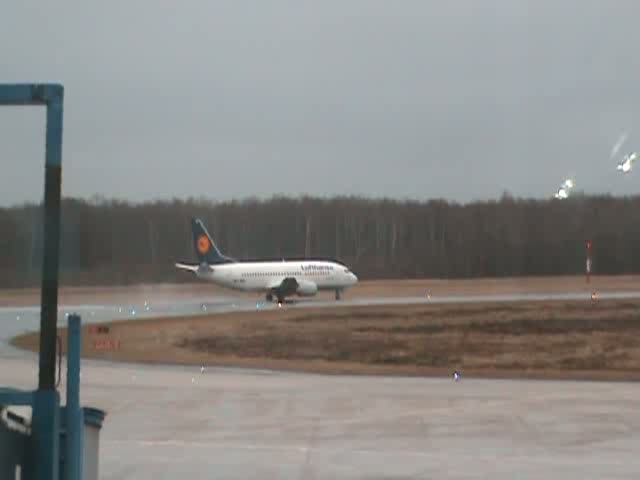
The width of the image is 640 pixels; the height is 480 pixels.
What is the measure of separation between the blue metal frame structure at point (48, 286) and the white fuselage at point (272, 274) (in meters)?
59.0

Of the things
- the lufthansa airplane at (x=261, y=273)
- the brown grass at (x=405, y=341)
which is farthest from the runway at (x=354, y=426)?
the lufthansa airplane at (x=261, y=273)

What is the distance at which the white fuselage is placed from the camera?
210 feet

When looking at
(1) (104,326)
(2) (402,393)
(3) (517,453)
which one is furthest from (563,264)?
(3) (517,453)

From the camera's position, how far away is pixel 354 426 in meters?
14.0

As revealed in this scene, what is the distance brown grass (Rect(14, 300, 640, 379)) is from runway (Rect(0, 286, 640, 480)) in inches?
153

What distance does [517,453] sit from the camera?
11.6 metres

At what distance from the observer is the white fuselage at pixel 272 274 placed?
210 ft

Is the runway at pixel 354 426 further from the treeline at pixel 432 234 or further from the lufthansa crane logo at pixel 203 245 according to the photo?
the treeline at pixel 432 234

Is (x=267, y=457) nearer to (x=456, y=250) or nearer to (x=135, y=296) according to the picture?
(x=135, y=296)

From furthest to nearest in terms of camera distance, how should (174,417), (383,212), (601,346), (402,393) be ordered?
(383,212), (601,346), (402,393), (174,417)

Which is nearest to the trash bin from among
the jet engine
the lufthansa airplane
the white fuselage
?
the jet engine

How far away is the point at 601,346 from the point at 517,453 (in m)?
19.9

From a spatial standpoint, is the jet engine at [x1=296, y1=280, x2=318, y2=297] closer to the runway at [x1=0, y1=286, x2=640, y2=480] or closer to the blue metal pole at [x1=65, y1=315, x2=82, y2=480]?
the runway at [x1=0, y1=286, x2=640, y2=480]

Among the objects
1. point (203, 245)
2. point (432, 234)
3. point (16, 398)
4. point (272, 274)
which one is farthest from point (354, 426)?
point (432, 234)
